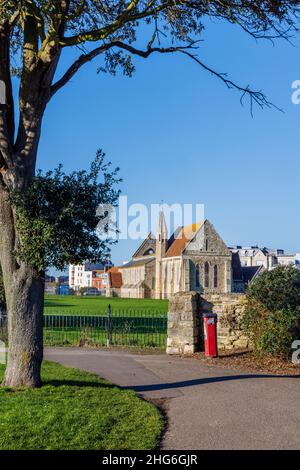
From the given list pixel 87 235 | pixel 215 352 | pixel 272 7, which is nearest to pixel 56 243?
pixel 87 235

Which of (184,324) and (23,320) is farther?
(184,324)

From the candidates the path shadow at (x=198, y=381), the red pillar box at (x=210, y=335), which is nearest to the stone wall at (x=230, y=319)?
the red pillar box at (x=210, y=335)

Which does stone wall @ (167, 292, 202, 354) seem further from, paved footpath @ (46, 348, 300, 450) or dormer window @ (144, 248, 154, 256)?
dormer window @ (144, 248, 154, 256)

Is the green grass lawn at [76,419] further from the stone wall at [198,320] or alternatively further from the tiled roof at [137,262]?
the tiled roof at [137,262]

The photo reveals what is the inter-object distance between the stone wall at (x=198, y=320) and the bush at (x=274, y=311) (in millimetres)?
766

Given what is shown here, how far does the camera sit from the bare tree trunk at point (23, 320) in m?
9.14

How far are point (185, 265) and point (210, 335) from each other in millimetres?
83511

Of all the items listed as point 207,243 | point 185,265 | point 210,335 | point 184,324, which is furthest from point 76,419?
point 207,243

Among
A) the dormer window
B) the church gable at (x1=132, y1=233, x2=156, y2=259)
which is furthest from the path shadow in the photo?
the church gable at (x1=132, y1=233, x2=156, y2=259)

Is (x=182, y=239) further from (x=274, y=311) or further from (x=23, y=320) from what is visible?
(x=23, y=320)

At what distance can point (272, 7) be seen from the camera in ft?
32.2

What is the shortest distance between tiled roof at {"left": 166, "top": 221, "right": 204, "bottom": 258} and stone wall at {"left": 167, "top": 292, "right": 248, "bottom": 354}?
84365 millimetres

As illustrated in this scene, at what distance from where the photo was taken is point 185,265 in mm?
97125
